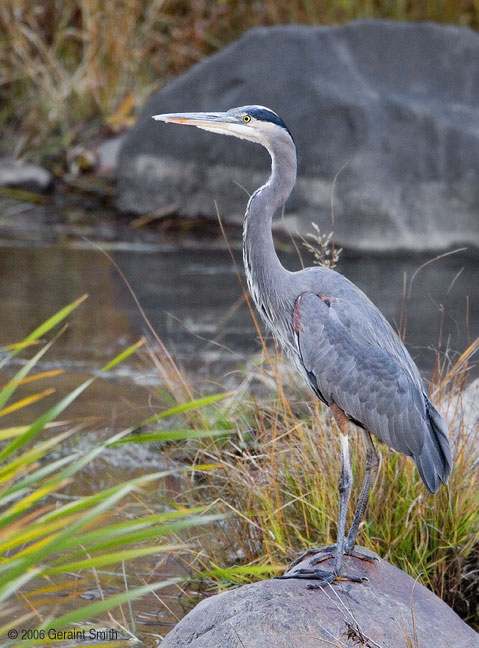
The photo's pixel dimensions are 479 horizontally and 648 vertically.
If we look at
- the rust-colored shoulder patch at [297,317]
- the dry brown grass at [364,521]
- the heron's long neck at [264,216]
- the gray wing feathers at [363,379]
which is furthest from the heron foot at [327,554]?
the heron's long neck at [264,216]

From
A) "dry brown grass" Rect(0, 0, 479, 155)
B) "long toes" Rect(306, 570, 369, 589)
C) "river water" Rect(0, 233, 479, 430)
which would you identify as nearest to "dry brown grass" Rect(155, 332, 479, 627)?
"long toes" Rect(306, 570, 369, 589)

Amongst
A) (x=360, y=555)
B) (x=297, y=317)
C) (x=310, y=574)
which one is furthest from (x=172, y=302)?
(x=310, y=574)

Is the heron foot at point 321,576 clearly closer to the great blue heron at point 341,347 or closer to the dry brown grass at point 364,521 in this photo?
the great blue heron at point 341,347

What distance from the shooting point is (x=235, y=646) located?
10.2 ft

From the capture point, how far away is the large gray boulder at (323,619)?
3.11m

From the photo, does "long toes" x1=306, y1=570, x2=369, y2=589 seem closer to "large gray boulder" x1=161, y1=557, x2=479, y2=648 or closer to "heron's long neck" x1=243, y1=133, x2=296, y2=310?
"large gray boulder" x1=161, y1=557, x2=479, y2=648

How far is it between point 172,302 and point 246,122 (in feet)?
15.0

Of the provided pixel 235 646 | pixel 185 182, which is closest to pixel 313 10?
pixel 185 182

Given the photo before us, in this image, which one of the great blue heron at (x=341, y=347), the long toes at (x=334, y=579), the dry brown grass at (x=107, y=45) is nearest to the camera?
the long toes at (x=334, y=579)

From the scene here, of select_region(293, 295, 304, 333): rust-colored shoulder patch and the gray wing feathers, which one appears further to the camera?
select_region(293, 295, 304, 333): rust-colored shoulder patch

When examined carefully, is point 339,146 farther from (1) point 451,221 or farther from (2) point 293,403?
(2) point 293,403

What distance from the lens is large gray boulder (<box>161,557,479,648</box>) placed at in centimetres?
311

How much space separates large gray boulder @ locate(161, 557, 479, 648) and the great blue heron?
0.66 ft

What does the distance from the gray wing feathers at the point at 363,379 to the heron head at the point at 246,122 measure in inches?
24.1
